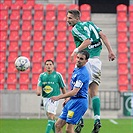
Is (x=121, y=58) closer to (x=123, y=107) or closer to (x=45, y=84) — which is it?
(x=123, y=107)

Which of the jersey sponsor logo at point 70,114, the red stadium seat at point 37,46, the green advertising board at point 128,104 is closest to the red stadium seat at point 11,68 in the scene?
the red stadium seat at point 37,46

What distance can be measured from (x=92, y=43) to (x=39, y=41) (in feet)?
40.9

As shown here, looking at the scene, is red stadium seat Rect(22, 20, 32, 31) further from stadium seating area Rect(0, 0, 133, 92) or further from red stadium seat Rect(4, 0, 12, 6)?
red stadium seat Rect(4, 0, 12, 6)

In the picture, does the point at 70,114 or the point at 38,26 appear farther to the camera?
the point at 38,26

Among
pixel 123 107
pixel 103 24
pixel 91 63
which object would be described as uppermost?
pixel 103 24

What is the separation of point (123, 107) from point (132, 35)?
13.0ft

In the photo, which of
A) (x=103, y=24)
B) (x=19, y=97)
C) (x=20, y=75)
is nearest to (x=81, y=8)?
(x=103, y=24)

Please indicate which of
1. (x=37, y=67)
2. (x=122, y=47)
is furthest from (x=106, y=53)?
(x=37, y=67)

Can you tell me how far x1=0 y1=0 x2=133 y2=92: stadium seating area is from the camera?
66.7 ft

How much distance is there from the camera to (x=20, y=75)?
20375 mm

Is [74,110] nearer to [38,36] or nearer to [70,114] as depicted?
[70,114]

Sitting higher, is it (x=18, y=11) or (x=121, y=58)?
(x=18, y=11)

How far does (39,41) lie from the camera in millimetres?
21188

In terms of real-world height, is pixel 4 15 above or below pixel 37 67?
above
